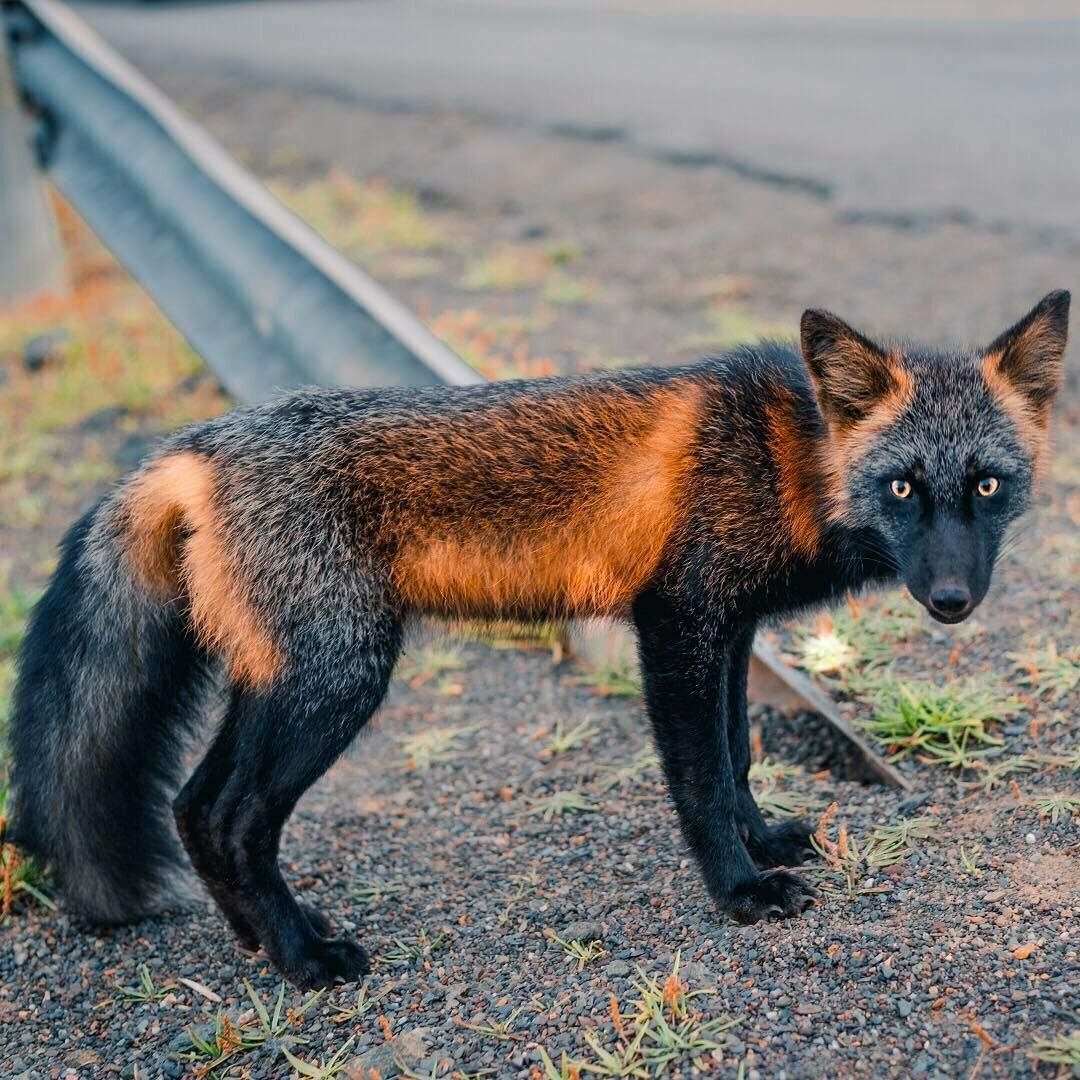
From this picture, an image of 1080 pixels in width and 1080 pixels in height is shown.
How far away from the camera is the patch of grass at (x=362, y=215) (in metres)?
9.05

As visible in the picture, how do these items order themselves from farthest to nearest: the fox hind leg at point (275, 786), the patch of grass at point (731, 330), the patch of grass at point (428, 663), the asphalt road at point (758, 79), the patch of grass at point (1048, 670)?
1. the asphalt road at point (758, 79)
2. the patch of grass at point (731, 330)
3. the patch of grass at point (428, 663)
4. the patch of grass at point (1048, 670)
5. the fox hind leg at point (275, 786)

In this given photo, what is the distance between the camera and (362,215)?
9672 mm

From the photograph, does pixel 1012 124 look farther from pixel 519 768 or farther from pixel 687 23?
pixel 519 768

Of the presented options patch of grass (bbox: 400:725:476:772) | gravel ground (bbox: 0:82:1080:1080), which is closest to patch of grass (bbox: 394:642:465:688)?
gravel ground (bbox: 0:82:1080:1080)

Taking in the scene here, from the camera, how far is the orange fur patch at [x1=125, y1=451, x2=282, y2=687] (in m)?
3.62

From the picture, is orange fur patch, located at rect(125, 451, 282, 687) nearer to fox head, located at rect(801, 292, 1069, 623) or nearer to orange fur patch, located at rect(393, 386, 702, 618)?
orange fur patch, located at rect(393, 386, 702, 618)

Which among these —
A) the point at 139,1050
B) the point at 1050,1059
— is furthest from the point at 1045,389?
the point at 139,1050

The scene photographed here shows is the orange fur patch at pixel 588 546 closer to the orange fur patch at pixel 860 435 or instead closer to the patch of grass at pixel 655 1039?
the orange fur patch at pixel 860 435

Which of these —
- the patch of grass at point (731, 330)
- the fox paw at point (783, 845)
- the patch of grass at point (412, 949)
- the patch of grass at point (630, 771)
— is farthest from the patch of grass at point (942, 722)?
the patch of grass at point (731, 330)

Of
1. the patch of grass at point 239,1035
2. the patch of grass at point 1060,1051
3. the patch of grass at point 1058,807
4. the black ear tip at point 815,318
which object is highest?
the black ear tip at point 815,318

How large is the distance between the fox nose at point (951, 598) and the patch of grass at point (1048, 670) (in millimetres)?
1068

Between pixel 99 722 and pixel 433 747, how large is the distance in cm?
130

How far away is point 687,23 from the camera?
590 inches

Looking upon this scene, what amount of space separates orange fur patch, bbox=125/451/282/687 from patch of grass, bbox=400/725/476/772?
3.67 ft
